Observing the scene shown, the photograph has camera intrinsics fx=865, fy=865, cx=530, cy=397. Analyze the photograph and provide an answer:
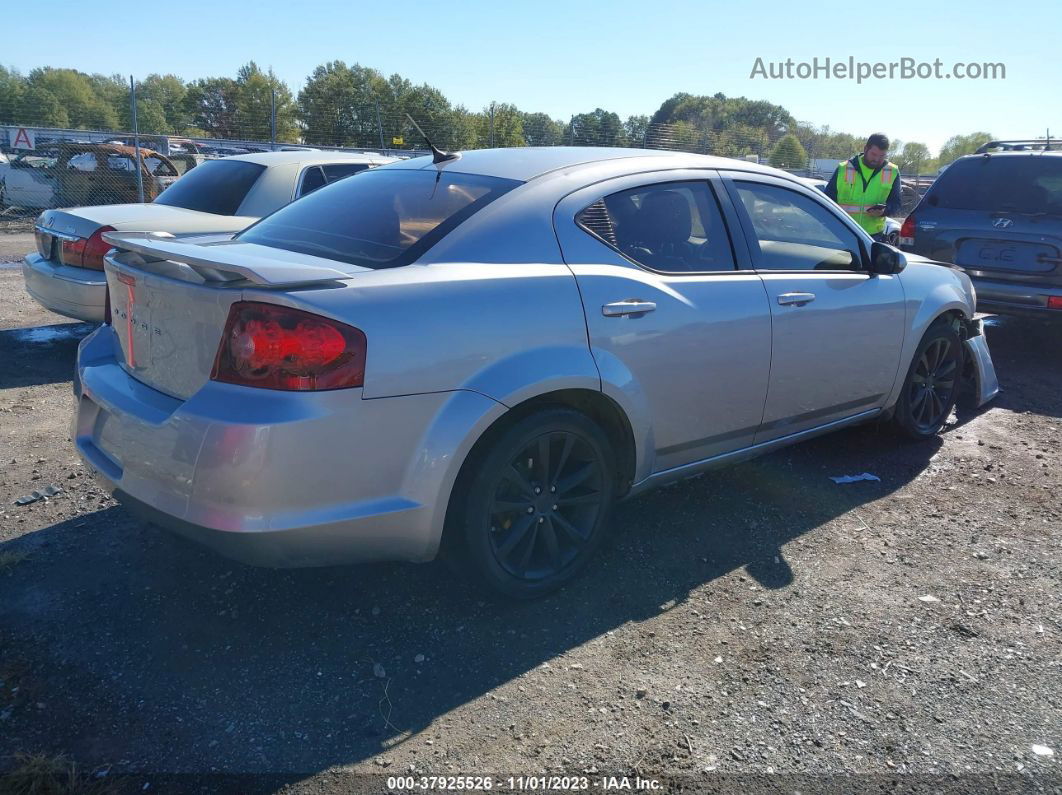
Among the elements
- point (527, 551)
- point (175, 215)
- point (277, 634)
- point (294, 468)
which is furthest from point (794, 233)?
point (175, 215)

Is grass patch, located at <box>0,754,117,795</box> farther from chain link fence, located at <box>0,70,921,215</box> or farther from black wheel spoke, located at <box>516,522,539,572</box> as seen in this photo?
chain link fence, located at <box>0,70,921,215</box>

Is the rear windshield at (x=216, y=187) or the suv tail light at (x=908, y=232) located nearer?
the rear windshield at (x=216, y=187)

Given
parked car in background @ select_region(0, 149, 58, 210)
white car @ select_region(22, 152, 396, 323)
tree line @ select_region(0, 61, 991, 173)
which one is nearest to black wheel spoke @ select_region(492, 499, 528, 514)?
white car @ select_region(22, 152, 396, 323)

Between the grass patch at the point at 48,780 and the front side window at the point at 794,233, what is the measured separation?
3.22 m

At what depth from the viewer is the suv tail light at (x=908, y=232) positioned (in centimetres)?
799

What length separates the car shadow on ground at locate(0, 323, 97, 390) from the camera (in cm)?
607

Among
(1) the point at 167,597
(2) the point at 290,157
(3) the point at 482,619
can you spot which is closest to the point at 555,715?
(3) the point at 482,619

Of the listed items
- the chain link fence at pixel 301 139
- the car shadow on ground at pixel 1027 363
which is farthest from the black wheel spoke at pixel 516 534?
the chain link fence at pixel 301 139

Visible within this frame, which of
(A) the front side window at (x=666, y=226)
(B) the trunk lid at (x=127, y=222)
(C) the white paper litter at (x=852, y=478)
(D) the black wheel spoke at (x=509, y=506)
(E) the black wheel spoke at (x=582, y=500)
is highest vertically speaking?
(A) the front side window at (x=666, y=226)

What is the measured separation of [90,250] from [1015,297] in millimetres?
7436

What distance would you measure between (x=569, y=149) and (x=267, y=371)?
186 cm

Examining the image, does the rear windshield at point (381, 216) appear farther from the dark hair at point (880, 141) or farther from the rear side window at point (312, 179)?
the dark hair at point (880, 141)

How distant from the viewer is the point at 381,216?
135 inches

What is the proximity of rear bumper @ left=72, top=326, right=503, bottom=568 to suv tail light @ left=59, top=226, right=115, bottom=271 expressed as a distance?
3848 mm
